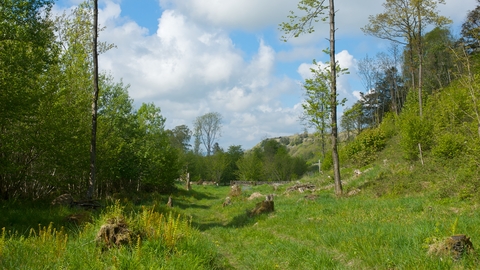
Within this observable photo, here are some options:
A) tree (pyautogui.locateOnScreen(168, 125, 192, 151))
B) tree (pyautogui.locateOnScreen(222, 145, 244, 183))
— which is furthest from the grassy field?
tree (pyautogui.locateOnScreen(168, 125, 192, 151))

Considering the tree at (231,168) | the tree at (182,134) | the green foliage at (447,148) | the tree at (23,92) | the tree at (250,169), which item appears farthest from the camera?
the tree at (182,134)

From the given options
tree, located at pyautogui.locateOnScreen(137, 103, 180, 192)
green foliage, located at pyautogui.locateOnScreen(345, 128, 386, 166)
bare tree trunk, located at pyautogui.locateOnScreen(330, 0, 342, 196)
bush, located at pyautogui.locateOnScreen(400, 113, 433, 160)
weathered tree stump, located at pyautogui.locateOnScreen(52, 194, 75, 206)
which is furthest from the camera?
green foliage, located at pyautogui.locateOnScreen(345, 128, 386, 166)

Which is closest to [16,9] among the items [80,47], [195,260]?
[80,47]

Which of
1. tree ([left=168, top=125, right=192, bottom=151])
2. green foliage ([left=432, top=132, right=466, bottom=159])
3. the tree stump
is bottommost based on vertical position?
the tree stump

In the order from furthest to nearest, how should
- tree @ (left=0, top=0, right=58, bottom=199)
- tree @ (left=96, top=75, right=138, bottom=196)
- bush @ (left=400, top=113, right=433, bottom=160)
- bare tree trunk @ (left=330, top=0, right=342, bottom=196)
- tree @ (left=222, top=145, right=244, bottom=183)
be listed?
1. tree @ (left=222, top=145, right=244, bottom=183)
2. tree @ (left=96, top=75, right=138, bottom=196)
3. bush @ (left=400, top=113, right=433, bottom=160)
4. bare tree trunk @ (left=330, top=0, right=342, bottom=196)
5. tree @ (left=0, top=0, right=58, bottom=199)

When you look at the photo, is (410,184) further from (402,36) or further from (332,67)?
(402,36)

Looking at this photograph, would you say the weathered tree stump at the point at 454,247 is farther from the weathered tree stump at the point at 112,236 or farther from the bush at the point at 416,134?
the bush at the point at 416,134

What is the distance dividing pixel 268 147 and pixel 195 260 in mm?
84797

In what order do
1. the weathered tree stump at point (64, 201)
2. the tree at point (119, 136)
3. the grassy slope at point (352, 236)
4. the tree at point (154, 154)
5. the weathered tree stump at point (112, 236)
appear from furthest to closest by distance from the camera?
1. the tree at point (154, 154)
2. the tree at point (119, 136)
3. the weathered tree stump at point (64, 201)
4. the weathered tree stump at point (112, 236)
5. the grassy slope at point (352, 236)

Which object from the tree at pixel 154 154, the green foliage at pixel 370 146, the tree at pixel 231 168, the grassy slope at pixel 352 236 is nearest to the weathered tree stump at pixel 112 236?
the grassy slope at pixel 352 236

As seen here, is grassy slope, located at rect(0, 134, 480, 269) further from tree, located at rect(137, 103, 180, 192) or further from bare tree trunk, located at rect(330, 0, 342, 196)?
tree, located at rect(137, 103, 180, 192)

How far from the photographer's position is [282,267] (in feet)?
24.1

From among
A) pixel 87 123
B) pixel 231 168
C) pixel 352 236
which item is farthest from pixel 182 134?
pixel 352 236

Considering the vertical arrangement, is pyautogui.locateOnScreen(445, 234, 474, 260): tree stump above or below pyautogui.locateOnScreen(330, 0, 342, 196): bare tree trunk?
below
